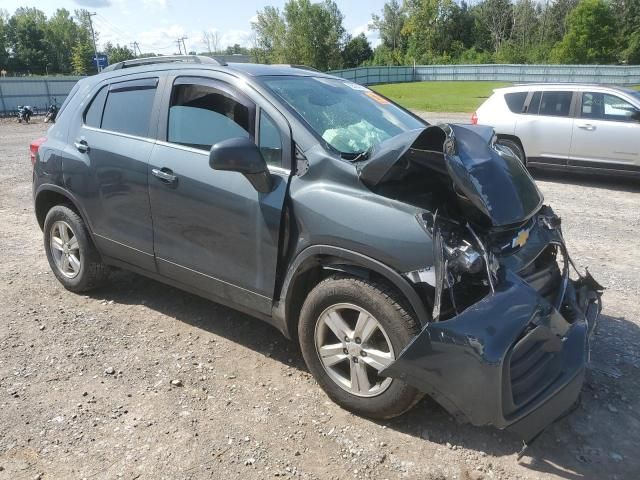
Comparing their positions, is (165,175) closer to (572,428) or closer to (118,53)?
(572,428)

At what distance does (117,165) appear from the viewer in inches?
159

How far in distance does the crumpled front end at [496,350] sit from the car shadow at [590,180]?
7.54m

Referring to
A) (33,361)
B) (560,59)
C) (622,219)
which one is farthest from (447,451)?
(560,59)

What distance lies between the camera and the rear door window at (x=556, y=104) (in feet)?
31.8

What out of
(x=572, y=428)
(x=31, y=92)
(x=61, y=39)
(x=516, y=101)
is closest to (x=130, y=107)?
(x=572, y=428)

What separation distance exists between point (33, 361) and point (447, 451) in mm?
2816

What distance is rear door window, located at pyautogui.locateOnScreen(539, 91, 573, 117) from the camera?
31.8 ft

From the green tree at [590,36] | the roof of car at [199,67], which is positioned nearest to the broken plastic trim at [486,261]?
the roof of car at [199,67]

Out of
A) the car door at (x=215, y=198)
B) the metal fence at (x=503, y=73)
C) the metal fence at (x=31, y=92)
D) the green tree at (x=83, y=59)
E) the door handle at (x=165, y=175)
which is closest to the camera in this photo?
the car door at (x=215, y=198)

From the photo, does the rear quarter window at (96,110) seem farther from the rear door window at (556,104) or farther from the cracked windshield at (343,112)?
the rear door window at (556,104)

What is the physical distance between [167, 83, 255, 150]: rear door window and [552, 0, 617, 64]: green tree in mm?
63777

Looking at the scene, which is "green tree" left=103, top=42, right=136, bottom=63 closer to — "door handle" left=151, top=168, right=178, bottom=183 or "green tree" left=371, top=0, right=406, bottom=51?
"green tree" left=371, top=0, right=406, bottom=51

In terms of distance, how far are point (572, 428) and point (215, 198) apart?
96.3 inches

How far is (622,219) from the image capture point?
7.17 metres
